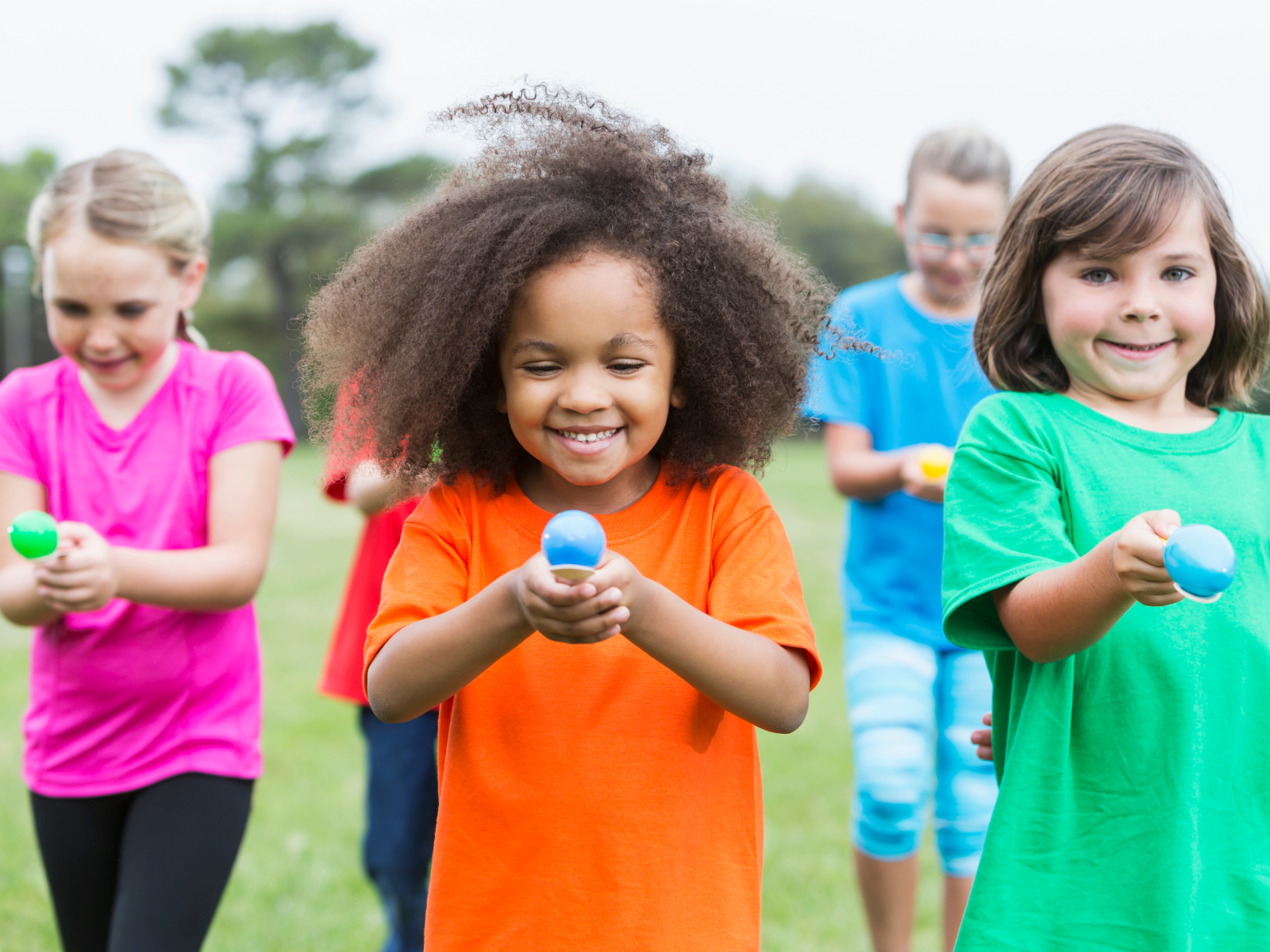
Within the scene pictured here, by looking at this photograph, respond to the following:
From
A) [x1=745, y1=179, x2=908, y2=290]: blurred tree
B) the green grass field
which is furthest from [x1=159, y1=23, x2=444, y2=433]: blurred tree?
the green grass field

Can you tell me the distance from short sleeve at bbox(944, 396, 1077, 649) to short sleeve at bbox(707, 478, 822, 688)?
264 mm

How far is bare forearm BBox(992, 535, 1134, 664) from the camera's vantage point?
69.3 inches

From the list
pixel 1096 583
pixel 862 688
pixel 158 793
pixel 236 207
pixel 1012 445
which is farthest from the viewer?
pixel 236 207

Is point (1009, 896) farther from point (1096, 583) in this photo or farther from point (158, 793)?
point (158, 793)

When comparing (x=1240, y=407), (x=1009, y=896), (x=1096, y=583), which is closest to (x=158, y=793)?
(x=1009, y=896)

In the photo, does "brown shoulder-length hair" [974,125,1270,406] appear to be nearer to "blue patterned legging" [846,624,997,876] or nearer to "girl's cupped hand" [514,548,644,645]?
"girl's cupped hand" [514,548,644,645]

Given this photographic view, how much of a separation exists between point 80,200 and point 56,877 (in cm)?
152

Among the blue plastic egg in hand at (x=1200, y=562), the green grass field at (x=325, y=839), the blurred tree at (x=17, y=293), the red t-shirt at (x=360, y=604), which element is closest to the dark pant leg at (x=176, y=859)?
the red t-shirt at (x=360, y=604)

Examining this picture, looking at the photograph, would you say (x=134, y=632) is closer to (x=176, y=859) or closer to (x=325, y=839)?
(x=176, y=859)

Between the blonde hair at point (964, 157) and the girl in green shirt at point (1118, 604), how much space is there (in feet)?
4.39

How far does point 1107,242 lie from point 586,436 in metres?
0.98

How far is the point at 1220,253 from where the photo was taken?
7.22 ft

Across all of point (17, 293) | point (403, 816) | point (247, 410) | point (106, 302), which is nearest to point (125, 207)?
point (106, 302)

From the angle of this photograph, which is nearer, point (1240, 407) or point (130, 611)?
point (1240, 407)
